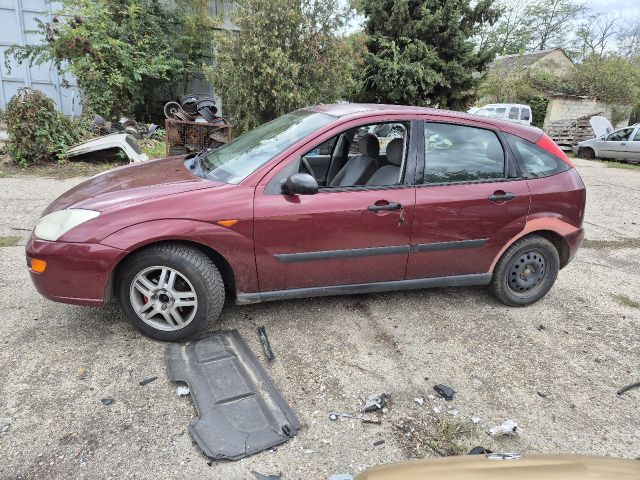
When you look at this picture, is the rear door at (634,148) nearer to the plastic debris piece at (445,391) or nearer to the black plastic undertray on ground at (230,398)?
the plastic debris piece at (445,391)

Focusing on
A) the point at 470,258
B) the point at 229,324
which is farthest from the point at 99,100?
the point at 470,258

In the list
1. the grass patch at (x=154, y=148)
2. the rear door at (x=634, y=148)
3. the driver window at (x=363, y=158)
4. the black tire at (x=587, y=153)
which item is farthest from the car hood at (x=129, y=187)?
the black tire at (x=587, y=153)

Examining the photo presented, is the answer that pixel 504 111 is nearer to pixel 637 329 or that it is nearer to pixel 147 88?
pixel 147 88

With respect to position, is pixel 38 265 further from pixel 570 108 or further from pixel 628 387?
pixel 570 108

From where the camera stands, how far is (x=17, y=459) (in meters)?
2.08

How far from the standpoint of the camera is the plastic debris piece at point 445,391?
2.71 meters

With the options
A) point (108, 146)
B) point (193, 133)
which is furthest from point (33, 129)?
point (193, 133)

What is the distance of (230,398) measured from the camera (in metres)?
2.54

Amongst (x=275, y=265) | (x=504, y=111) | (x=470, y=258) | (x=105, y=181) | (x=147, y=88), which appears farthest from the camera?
(x=504, y=111)

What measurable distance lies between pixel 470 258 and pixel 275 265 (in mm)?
1587

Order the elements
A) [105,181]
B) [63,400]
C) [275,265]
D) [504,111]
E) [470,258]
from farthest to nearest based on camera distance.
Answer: [504,111] < [470,258] < [105,181] < [275,265] < [63,400]

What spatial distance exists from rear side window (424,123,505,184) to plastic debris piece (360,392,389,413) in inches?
62.5

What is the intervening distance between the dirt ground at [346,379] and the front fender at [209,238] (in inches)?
20.3

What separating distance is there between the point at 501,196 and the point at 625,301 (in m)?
1.87
